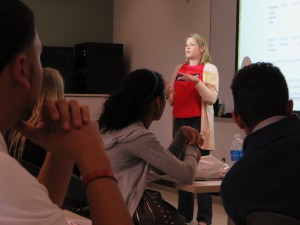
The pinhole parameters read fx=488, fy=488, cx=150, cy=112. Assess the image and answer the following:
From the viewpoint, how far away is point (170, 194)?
6.60 m

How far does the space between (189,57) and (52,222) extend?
439 cm

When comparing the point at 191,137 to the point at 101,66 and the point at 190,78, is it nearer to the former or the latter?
the point at 190,78

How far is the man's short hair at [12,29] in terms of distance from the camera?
0.75 metres

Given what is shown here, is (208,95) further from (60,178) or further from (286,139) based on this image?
(60,178)

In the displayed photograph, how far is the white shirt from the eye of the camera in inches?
27.5

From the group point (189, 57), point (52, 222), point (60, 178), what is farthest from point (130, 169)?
point (189, 57)

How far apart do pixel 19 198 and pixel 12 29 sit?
0.26 m

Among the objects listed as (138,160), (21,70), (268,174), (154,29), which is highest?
(154,29)

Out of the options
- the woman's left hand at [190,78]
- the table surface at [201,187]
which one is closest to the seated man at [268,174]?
the table surface at [201,187]

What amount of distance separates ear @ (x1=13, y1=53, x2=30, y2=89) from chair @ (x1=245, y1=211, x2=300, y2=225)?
813 millimetres

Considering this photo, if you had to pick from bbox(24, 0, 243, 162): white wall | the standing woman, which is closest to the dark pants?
the standing woman

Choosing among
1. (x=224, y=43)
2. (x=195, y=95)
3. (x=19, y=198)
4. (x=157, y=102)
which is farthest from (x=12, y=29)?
(x=224, y=43)

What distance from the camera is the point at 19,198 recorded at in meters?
0.70

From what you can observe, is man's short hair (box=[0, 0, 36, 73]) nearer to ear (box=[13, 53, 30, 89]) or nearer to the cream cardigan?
ear (box=[13, 53, 30, 89])
